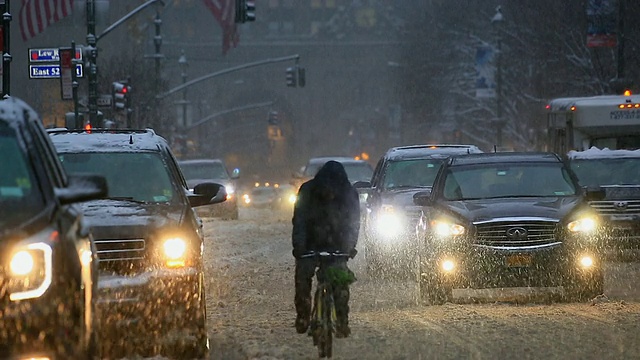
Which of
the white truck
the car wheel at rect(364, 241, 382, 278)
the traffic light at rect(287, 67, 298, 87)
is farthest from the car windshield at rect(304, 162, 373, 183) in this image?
the traffic light at rect(287, 67, 298, 87)

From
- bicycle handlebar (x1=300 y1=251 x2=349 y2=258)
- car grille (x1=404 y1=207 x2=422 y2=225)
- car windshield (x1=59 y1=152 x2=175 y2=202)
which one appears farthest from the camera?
car grille (x1=404 y1=207 x2=422 y2=225)

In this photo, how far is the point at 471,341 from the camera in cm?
1260

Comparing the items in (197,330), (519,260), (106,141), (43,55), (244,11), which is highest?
(244,11)

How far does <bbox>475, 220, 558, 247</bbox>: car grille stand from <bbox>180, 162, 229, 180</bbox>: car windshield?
25761 millimetres

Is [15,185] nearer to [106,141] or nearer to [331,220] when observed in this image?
[331,220]

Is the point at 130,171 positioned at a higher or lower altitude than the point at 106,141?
lower

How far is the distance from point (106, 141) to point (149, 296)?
99.7 inches

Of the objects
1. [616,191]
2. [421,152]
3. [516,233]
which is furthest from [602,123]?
[516,233]

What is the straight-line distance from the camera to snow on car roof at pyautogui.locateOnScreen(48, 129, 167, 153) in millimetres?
12891

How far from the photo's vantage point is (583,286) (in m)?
16.1

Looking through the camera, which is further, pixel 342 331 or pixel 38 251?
pixel 342 331

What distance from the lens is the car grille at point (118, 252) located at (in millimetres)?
10945

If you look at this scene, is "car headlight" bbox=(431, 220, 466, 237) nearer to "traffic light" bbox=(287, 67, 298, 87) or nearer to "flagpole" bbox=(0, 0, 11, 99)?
"flagpole" bbox=(0, 0, 11, 99)

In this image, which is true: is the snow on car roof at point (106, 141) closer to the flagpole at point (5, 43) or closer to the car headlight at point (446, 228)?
the car headlight at point (446, 228)
